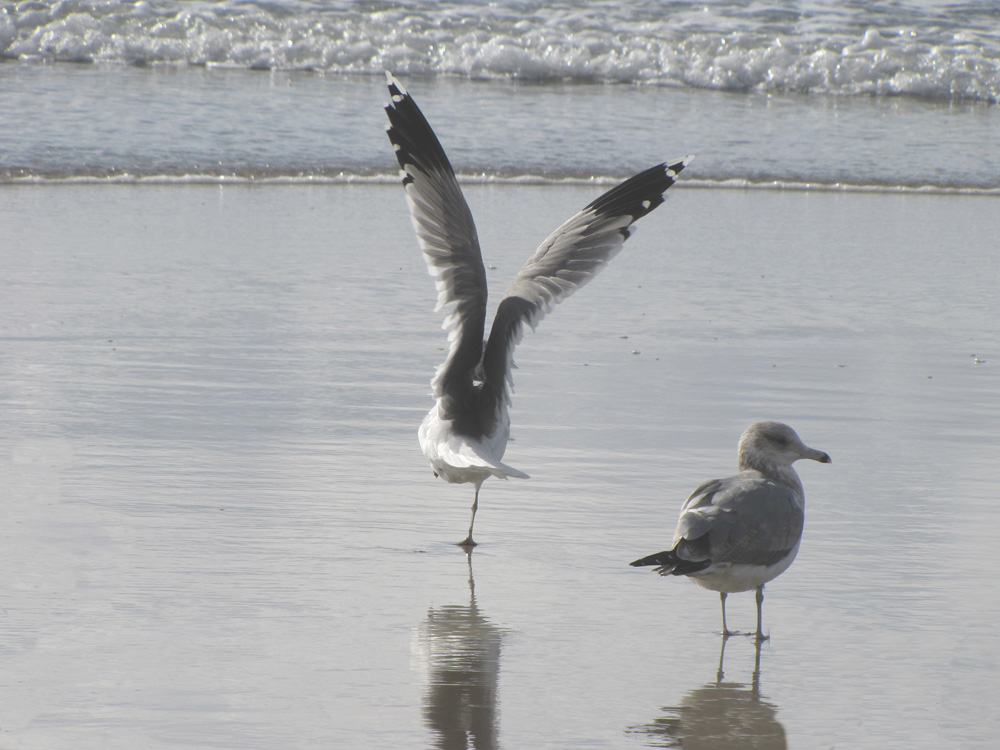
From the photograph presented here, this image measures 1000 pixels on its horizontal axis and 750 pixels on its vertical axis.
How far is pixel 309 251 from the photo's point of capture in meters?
8.72

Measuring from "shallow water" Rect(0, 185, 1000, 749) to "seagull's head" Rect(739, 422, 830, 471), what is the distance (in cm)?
35

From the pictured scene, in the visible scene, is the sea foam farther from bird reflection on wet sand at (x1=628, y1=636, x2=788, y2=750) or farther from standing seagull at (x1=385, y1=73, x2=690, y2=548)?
bird reflection on wet sand at (x1=628, y1=636, x2=788, y2=750)

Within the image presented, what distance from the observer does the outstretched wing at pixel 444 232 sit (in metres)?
4.77

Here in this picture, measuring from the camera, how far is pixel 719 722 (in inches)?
123

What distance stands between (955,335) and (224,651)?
15.8 ft

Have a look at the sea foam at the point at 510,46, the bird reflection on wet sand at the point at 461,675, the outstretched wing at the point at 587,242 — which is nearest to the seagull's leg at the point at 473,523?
the bird reflection on wet sand at the point at 461,675

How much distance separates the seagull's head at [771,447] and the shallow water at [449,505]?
35cm

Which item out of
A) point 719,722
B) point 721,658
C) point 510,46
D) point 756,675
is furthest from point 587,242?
point 510,46

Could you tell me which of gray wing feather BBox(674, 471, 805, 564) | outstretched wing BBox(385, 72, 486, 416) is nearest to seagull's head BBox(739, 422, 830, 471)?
gray wing feather BBox(674, 471, 805, 564)

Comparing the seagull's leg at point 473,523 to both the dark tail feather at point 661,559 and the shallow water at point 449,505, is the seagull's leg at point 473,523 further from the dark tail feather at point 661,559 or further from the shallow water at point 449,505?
the dark tail feather at point 661,559

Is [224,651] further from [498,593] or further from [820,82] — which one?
[820,82]

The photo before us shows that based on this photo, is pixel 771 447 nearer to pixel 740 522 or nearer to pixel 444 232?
pixel 740 522

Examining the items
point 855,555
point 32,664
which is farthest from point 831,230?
point 32,664

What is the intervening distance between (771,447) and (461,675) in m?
1.08
